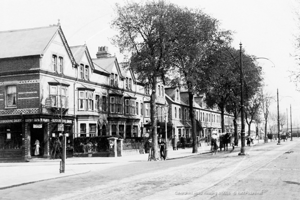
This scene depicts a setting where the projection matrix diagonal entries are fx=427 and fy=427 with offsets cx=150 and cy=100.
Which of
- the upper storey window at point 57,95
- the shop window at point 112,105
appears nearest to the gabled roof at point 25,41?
the upper storey window at point 57,95

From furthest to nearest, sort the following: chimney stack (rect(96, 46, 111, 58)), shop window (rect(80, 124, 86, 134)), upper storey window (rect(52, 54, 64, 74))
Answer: chimney stack (rect(96, 46, 111, 58)) → shop window (rect(80, 124, 86, 134)) → upper storey window (rect(52, 54, 64, 74))

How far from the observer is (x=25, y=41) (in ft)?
128

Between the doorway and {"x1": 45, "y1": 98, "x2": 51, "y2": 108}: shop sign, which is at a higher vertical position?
{"x1": 45, "y1": 98, "x2": 51, "y2": 108}: shop sign

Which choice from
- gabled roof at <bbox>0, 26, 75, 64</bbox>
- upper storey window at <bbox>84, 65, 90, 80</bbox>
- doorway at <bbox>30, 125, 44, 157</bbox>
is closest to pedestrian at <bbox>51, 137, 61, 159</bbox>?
doorway at <bbox>30, 125, 44, 157</bbox>

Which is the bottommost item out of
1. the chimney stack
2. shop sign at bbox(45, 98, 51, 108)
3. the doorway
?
the doorway

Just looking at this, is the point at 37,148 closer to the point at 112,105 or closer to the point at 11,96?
the point at 11,96

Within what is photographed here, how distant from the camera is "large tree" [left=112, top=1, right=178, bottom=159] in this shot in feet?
117

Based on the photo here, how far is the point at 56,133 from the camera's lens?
129 feet

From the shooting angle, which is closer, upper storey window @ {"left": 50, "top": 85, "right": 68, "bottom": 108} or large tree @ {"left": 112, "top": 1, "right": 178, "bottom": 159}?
large tree @ {"left": 112, "top": 1, "right": 178, "bottom": 159}

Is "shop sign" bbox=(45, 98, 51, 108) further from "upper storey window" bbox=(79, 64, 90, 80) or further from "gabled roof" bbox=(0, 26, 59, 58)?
"upper storey window" bbox=(79, 64, 90, 80)

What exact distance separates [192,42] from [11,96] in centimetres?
1745

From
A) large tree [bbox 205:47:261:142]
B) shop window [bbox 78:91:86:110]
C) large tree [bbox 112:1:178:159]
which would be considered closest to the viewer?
large tree [bbox 112:1:178:159]

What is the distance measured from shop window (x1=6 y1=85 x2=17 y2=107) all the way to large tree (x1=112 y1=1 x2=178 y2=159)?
10.1 metres

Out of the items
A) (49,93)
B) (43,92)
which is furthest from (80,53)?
(43,92)
